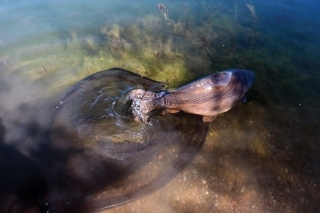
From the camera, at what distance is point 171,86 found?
6.42 m

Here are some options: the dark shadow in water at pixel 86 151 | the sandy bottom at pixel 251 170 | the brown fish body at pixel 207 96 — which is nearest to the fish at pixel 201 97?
the brown fish body at pixel 207 96

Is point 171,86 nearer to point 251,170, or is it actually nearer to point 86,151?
point 86,151

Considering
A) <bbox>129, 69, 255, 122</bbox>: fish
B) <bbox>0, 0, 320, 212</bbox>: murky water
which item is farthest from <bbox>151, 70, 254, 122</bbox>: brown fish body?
<bbox>0, 0, 320, 212</bbox>: murky water

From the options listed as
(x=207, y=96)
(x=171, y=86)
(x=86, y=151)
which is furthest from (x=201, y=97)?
(x=86, y=151)

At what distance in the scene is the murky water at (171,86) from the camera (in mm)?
4363

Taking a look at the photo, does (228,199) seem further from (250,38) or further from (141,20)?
(141,20)

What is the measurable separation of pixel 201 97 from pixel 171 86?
1553 mm

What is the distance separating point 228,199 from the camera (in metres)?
4.33

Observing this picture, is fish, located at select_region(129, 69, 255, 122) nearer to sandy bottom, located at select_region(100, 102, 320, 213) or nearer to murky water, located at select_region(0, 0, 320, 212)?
murky water, located at select_region(0, 0, 320, 212)

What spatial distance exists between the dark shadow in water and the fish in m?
0.32

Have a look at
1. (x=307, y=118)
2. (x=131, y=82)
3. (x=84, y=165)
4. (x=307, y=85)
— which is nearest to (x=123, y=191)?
(x=84, y=165)

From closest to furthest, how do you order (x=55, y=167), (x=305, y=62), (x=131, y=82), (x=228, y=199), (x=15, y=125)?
(x=228, y=199), (x=55, y=167), (x=15, y=125), (x=131, y=82), (x=305, y=62)

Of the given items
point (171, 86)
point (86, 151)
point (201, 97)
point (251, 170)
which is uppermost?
point (201, 97)

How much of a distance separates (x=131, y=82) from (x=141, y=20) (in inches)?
160
